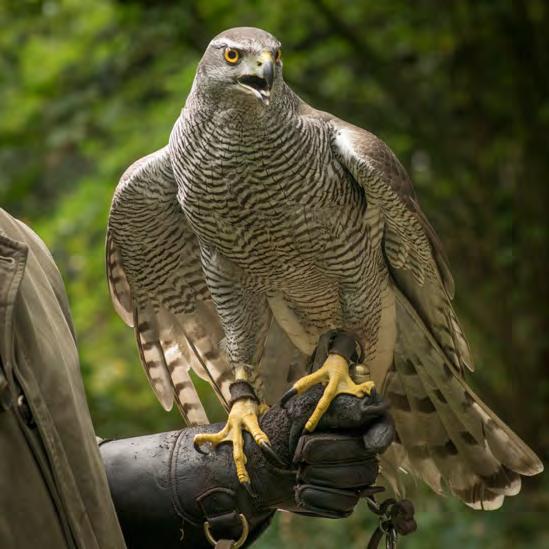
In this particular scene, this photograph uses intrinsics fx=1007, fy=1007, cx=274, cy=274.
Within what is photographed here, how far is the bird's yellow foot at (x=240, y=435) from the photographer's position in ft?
8.09

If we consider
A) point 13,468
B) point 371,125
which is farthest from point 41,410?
point 371,125

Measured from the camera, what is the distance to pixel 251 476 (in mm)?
2482

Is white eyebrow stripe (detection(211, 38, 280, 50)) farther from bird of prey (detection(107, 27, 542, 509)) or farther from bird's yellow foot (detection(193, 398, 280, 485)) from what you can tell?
bird's yellow foot (detection(193, 398, 280, 485))

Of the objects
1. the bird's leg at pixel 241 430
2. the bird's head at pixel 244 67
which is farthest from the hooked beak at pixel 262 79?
the bird's leg at pixel 241 430

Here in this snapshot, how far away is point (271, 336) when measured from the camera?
10.3 feet

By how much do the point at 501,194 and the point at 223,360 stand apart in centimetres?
358

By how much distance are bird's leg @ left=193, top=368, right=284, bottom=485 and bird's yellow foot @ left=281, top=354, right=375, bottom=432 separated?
0.38 ft

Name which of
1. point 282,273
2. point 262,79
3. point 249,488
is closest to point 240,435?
point 249,488

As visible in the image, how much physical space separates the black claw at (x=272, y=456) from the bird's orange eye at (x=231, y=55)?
965 millimetres

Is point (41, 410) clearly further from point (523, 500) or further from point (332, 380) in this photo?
point (523, 500)

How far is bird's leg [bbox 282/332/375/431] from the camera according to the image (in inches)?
93.4

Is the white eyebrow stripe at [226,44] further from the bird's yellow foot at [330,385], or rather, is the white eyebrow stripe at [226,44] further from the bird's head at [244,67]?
the bird's yellow foot at [330,385]

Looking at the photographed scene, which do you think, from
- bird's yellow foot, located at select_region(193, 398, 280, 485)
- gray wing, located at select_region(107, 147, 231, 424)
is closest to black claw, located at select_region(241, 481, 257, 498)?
bird's yellow foot, located at select_region(193, 398, 280, 485)

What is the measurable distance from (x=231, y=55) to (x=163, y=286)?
0.82 m
